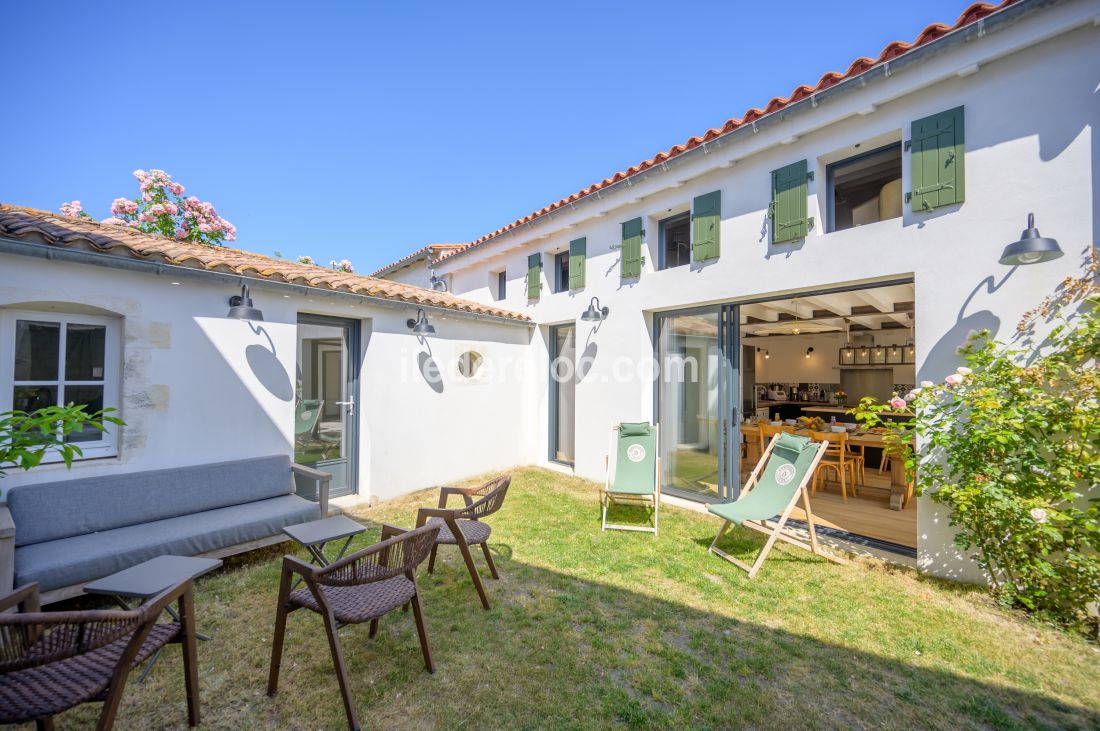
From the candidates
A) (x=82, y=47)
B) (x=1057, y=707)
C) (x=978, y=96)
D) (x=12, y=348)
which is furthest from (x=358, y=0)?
(x=1057, y=707)

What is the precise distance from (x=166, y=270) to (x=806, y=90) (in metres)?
7.21

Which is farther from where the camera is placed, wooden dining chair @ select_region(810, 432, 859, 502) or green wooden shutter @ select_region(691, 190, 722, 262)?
wooden dining chair @ select_region(810, 432, 859, 502)

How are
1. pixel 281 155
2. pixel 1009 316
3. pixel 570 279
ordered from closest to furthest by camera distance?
1. pixel 1009 316
2. pixel 570 279
3. pixel 281 155

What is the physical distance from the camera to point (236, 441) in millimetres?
5109

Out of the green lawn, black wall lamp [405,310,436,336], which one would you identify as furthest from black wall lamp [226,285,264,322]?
the green lawn

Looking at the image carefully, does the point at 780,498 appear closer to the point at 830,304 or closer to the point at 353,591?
the point at 353,591

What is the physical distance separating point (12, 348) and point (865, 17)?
9542mm

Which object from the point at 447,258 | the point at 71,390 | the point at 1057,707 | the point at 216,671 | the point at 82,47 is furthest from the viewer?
the point at 447,258

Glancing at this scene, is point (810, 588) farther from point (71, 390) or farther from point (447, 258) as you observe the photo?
point (447, 258)

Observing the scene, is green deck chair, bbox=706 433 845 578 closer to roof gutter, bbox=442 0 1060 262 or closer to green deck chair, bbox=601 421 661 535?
green deck chair, bbox=601 421 661 535

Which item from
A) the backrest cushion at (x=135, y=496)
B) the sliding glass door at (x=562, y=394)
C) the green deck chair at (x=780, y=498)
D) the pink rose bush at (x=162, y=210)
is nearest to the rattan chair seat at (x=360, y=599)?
the backrest cushion at (x=135, y=496)

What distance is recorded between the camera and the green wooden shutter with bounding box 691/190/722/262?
19.8 ft

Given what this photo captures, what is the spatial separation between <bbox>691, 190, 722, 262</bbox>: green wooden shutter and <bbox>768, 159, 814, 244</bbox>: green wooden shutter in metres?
0.72

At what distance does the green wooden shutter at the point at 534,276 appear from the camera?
886 centimetres
